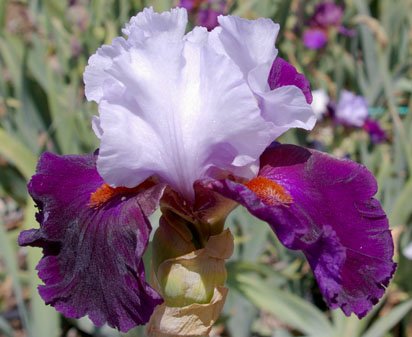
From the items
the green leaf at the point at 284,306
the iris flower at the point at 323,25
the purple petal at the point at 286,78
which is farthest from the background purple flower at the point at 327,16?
the purple petal at the point at 286,78

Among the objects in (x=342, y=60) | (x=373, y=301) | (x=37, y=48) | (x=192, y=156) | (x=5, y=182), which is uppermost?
(x=192, y=156)

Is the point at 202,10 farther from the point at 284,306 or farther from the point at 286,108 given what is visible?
the point at 286,108

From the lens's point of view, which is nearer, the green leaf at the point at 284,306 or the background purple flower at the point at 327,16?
the green leaf at the point at 284,306

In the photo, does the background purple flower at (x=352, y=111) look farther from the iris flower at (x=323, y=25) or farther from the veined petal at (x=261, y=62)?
the veined petal at (x=261, y=62)

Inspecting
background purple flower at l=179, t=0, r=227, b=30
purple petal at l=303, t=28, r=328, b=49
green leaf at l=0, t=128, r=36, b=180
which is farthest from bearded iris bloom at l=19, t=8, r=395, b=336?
purple petal at l=303, t=28, r=328, b=49

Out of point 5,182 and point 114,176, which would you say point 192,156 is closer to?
point 114,176

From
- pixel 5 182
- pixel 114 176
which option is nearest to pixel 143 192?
pixel 114 176
